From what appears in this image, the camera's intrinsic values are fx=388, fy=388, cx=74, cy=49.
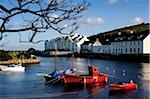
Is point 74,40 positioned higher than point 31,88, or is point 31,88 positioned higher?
point 74,40

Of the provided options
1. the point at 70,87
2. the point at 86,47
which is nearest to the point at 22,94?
the point at 70,87

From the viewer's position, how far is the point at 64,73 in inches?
1251

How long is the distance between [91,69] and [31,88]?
6.94m

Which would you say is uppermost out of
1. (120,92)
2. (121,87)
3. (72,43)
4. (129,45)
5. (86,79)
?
(72,43)

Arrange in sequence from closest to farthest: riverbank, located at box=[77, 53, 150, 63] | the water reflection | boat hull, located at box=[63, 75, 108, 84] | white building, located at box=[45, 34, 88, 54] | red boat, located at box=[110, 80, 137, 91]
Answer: the water reflection < red boat, located at box=[110, 80, 137, 91] < boat hull, located at box=[63, 75, 108, 84] < riverbank, located at box=[77, 53, 150, 63] < white building, located at box=[45, 34, 88, 54]

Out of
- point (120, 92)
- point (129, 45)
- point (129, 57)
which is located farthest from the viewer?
point (129, 45)

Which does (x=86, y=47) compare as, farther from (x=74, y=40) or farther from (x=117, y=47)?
(x=117, y=47)

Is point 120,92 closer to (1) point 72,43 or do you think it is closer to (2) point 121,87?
(2) point 121,87

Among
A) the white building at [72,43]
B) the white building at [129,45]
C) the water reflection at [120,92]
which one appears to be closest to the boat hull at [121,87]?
the water reflection at [120,92]

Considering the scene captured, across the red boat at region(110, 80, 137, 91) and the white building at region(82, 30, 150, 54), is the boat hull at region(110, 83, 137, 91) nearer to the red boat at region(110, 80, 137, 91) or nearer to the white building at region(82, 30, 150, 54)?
the red boat at region(110, 80, 137, 91)

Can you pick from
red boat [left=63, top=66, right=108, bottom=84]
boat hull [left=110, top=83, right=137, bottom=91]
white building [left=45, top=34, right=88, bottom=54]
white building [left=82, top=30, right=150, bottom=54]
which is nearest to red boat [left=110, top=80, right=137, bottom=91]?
boat hull [left=110, top=83, right=137, bottom=91]

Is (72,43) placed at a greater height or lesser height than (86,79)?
greater

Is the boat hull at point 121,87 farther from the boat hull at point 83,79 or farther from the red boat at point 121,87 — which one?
the boat hull at point 83,79

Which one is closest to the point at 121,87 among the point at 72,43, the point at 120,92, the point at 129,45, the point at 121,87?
the point at 121,87
